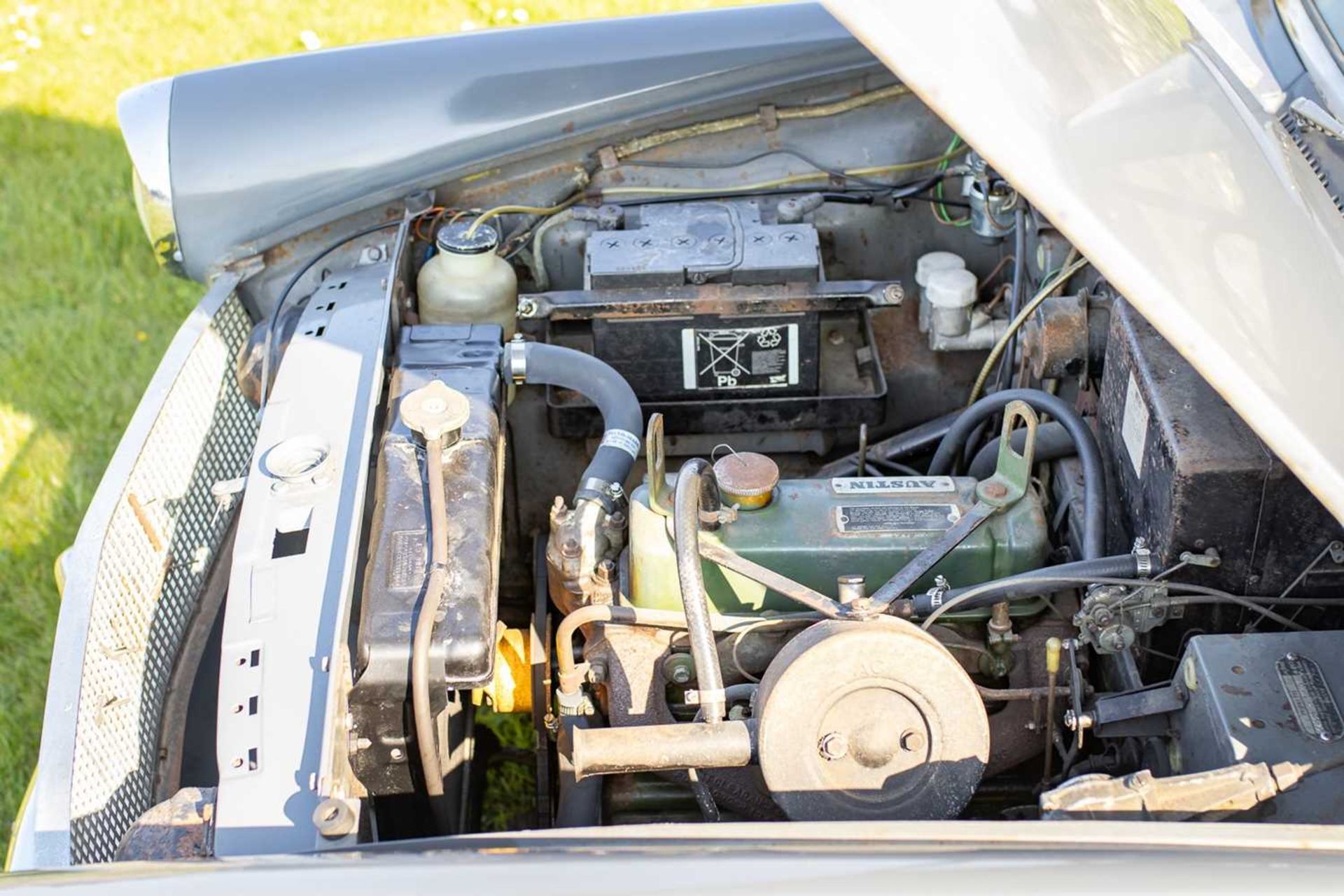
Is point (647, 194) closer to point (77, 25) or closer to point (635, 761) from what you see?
point (635, 761)

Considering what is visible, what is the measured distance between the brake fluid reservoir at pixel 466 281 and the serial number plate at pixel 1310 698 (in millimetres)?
1377

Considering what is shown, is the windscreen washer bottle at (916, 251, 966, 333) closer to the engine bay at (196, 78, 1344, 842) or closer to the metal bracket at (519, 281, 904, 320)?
the engine bay at (196, 78, 1344, 842)

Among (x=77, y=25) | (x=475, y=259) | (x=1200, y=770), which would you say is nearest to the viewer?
(x=1200, y=770)

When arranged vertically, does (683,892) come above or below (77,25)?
below

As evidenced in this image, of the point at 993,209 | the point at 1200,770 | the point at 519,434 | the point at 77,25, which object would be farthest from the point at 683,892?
the point at 77,25

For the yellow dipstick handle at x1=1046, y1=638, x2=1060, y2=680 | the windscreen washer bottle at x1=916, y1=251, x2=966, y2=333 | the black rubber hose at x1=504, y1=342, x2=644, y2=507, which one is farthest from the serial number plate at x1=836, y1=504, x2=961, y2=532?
the windscreen washer bottle at x1=916, y1=251, x2=966, y2=333

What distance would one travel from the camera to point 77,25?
521 centimetres

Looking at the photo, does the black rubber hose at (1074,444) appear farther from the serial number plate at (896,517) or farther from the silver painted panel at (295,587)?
the silver painted panel at (295,587)

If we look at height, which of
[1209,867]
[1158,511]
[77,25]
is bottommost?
[1209,867]

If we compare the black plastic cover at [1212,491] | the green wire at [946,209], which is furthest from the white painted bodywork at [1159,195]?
the green wire at [946,209]

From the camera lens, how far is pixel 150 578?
192cm

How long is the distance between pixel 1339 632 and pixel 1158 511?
24cm

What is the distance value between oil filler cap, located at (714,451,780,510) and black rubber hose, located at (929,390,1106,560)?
1.21 ft

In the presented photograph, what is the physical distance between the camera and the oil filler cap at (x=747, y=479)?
5.78 feet
